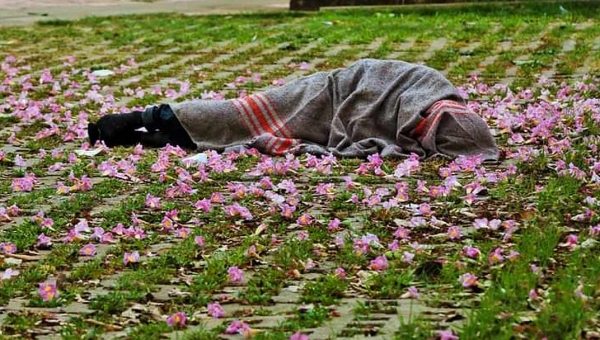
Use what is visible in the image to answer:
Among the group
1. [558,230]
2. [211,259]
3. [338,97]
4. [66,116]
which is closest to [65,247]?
[211,259]

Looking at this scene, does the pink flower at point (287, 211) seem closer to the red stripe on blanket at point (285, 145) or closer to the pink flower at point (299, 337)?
the red stripe on blanket at point (285, 145)

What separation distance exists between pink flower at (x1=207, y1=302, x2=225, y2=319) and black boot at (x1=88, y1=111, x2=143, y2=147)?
3192 mm

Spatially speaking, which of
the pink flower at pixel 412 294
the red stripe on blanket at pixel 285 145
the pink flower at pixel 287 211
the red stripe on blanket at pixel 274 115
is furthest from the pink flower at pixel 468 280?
the red stripe on blanket at pixel 274 115

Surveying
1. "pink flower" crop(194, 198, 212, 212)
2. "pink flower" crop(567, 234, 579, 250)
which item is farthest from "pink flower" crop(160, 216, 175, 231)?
"pink flower" crop(567, 234, 579, 250)

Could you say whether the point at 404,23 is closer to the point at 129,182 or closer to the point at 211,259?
the point at 129,182

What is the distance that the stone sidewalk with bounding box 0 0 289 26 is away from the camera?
15391 mm

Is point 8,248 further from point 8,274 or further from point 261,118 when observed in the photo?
point 261,118

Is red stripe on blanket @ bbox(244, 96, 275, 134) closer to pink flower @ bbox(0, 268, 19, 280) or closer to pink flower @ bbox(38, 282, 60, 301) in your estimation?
pink flower @ bbox(0, 268, 19, 280)

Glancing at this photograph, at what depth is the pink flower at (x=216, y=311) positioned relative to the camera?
404 cm

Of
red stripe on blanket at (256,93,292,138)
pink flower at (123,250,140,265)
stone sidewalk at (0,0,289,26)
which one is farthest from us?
stone sidewalk at (0,0,289,26)

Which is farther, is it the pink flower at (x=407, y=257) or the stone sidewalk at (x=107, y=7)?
the stone sidewalk at (x=107, y=7)

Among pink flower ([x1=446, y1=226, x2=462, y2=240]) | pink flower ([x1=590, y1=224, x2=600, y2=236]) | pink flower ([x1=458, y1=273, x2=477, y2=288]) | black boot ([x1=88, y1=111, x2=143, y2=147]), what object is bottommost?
black boot ([x1=88, y1=111, x2=143, y2=147])

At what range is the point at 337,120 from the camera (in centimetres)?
689

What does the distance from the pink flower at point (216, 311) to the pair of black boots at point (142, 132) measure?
3.02 m
